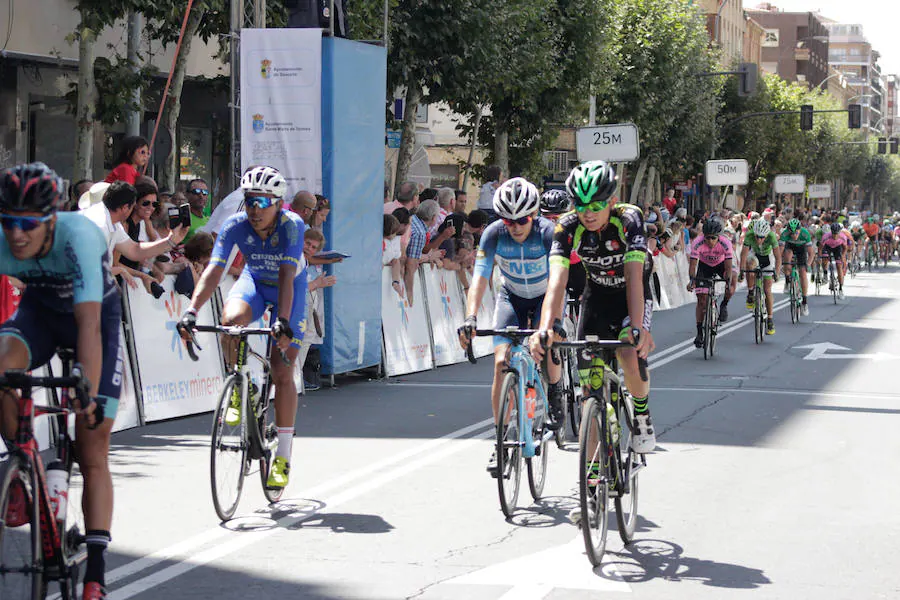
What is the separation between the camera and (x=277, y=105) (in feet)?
46.2

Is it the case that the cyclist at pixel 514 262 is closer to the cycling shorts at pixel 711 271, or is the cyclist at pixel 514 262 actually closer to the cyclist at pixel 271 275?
the cyclist at pixel 271 275

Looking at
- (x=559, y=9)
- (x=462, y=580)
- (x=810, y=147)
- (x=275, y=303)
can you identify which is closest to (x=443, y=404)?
(x=275, y=303)

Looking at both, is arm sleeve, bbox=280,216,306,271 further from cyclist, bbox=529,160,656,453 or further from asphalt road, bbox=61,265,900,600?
cyclist, bbox=529,160,656,453

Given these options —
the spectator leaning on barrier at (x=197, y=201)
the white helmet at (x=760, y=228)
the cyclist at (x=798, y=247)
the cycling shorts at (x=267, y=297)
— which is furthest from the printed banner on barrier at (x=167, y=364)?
the cyclist at (x=798, y=247)

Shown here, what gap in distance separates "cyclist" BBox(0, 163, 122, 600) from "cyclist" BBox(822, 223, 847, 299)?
26807 millimetres

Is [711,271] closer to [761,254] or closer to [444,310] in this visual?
[761,254]

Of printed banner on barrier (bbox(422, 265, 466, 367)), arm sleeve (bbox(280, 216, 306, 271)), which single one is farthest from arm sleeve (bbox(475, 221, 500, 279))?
printed banner on barrier (bbox(422, 265, 466, 367))

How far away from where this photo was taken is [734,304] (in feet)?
97.7

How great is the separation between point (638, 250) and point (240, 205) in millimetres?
6349

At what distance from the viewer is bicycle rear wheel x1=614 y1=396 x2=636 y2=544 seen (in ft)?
23.4

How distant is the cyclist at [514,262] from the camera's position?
8.47 meters

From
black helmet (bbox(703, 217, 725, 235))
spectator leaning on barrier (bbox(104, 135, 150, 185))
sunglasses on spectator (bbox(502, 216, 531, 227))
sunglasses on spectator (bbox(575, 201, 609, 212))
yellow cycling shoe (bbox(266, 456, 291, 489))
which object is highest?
spectator leaning on barrier (bbox(104, 135, 150, 185))

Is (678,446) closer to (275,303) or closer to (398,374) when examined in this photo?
(275,303)

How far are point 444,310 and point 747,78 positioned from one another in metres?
32.4
